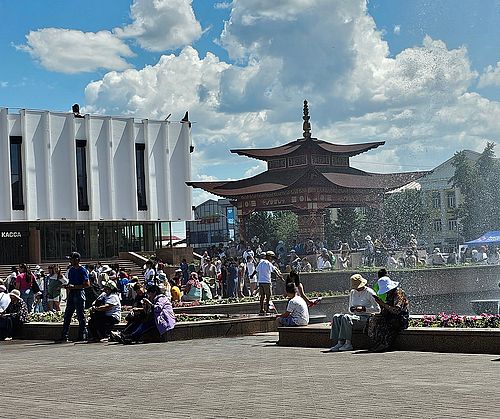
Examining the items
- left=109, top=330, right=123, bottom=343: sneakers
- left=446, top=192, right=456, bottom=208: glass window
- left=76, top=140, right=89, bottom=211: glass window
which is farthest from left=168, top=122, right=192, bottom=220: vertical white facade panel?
left=109, top=330, right=123, bottom=343: sneakers

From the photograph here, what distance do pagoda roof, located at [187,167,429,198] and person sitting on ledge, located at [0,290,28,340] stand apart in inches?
1404

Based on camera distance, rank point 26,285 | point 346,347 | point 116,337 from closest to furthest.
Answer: point 346,347 < point 116,337 < point 26,285

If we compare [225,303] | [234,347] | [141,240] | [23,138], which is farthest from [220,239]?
[234,347]

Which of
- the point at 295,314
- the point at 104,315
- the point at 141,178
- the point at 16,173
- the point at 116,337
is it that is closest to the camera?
the point at 295,314

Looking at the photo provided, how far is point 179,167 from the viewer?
2768 inches

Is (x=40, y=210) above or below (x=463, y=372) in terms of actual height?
above

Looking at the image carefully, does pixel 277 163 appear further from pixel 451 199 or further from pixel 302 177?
pixel 451 199

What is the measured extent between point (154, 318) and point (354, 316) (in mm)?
4253

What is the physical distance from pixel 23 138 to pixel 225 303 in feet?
131

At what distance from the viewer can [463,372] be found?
35.3 ft

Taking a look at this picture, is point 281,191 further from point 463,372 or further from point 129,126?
point 463,372

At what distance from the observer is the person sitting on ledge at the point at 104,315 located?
17828 mm

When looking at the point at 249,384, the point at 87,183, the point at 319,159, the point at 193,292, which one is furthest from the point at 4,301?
the point at 87,183

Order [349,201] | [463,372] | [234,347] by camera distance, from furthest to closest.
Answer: [349,201] < [234,347] < [463,372]
